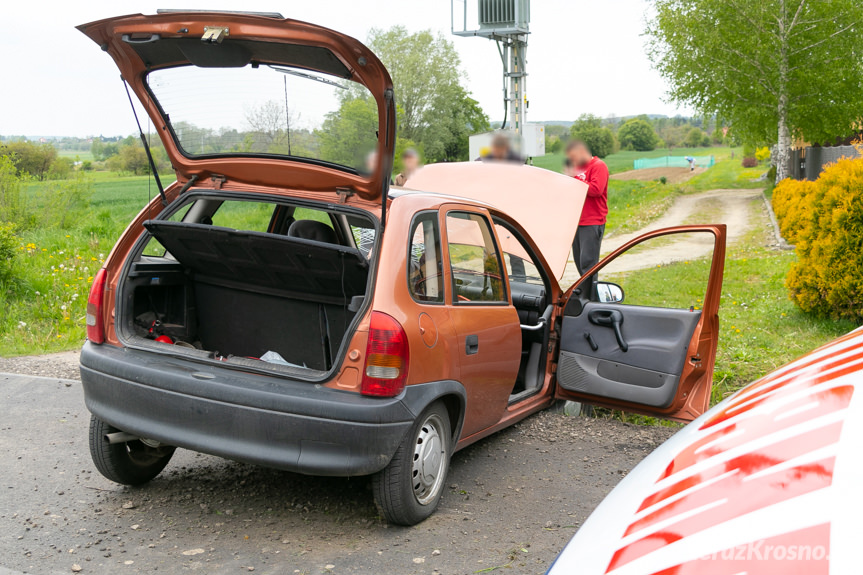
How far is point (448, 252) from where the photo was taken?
416cm

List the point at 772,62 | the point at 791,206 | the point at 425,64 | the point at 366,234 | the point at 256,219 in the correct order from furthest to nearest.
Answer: the point at 425,64 < the point at 772,62 < the point at 791,206 < the point at 256,219 < the point at 366,234

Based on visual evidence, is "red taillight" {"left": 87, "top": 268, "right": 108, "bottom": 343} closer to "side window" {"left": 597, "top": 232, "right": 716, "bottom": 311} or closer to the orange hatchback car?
the orange hatchback car

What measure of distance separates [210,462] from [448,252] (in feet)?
6.46

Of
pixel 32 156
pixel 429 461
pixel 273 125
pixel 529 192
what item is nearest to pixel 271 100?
pixel 273 125

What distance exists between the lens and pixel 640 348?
198 inches

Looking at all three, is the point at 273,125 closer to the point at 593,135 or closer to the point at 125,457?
the point at 125,457

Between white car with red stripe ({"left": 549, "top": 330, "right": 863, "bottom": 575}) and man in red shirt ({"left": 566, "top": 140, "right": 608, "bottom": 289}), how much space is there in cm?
589

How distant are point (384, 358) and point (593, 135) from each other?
618 cm

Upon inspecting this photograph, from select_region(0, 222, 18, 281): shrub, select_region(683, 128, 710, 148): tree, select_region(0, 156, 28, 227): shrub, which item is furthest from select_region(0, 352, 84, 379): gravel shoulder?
select_region(683, 128, 710, 148): tree

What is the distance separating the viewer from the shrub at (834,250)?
786 cm

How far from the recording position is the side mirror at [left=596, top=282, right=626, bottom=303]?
17.5 feet

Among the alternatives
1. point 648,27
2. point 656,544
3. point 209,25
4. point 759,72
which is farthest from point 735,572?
point 648,27

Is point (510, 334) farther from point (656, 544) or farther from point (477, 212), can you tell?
point (656, 544)

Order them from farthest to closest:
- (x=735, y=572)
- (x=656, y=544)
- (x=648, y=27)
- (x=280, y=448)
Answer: (x=648, y=27), (x=280, y=448), (x=656, y=544), (x=735, y=572)
